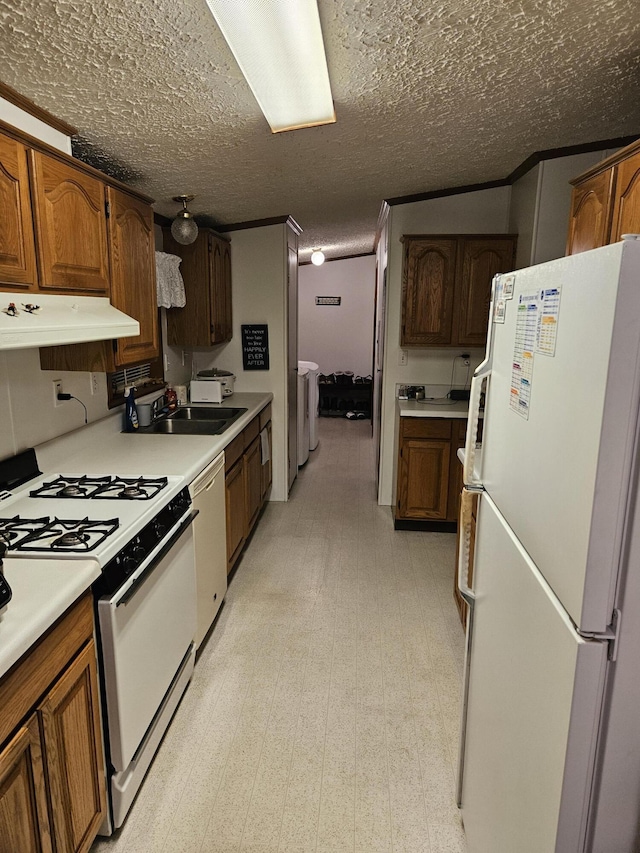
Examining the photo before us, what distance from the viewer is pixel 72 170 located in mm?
1924

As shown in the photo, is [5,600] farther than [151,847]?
No

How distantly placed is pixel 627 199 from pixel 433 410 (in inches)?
83.5

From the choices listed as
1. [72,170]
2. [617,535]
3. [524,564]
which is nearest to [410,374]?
[72,170]

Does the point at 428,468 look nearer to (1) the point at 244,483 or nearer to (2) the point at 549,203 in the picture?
(1) the point at 244,483

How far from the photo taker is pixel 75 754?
1.45 metres

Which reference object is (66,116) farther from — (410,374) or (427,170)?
(410,374)

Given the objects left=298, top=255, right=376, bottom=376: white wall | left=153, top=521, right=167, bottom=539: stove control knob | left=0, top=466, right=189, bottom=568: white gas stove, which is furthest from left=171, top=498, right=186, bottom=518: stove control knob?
left=298, top=255, right=376, bottom=376: white wall

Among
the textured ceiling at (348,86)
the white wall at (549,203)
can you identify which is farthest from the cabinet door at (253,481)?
the white wall at (549,203)

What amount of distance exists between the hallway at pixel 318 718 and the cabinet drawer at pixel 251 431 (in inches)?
29.8

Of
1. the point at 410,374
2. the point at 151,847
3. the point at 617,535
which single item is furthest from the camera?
the point at 410,374

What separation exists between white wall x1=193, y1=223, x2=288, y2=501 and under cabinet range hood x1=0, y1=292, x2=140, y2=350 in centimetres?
232

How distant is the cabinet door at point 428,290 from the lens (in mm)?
3955

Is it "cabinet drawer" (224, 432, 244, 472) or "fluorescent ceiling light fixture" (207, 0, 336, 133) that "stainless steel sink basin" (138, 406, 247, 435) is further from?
"fluorescent ceiling light fixture" (207, 0, 336, 133)

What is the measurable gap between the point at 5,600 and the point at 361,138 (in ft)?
7.79
